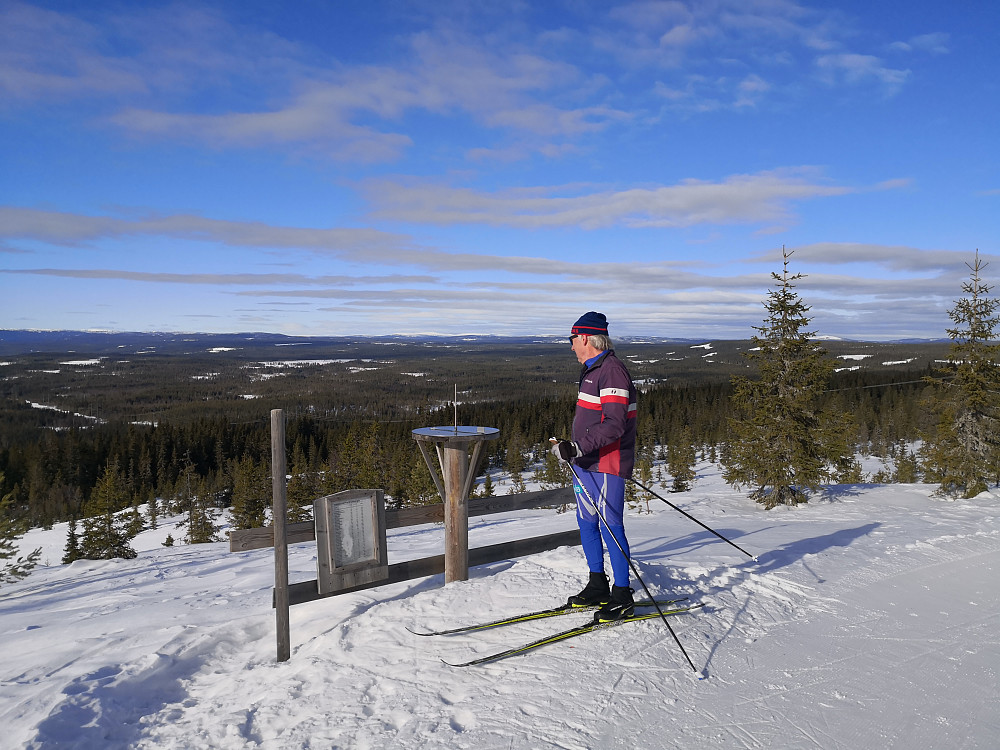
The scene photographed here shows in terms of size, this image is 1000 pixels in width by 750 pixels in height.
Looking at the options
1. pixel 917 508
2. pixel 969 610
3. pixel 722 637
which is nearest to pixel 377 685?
pixel 722 637

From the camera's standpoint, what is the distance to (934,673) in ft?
14.3

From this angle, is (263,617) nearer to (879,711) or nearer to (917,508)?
(879,711)

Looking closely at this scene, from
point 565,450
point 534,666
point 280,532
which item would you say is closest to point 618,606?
point 534,666

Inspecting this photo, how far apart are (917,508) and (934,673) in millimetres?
9817

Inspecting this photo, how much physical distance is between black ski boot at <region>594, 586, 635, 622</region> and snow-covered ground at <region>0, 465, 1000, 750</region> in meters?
0.11

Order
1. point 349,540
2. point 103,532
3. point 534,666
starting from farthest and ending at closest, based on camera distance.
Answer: point 103,532 → point 349,540 → point 534,666

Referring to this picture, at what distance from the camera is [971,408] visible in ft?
56.7

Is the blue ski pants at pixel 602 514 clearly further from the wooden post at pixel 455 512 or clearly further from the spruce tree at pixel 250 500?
the spruce tree at pixel 250 500

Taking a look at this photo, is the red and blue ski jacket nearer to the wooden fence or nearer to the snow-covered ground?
the snow-covered ground

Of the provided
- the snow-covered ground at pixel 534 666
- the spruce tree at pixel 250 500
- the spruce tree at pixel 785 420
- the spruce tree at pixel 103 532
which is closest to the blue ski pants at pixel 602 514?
the snow-covered ground at pixel 534 666

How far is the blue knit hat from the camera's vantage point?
16.5 ft

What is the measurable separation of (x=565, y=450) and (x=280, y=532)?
7.81ft

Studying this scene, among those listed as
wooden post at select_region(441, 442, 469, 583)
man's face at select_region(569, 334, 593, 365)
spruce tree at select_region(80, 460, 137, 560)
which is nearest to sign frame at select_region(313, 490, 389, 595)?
wooden post at select_region(441, 442, 469, 583)

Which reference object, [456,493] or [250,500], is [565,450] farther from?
[250,500]
